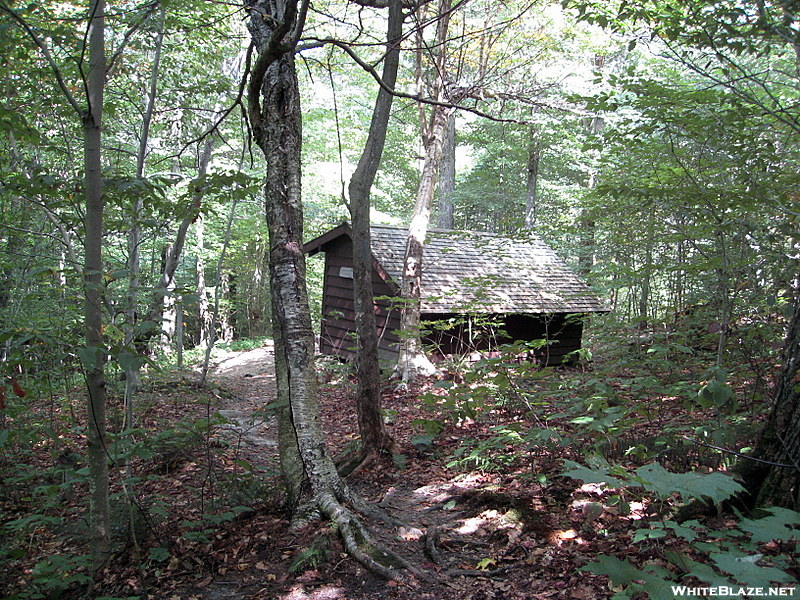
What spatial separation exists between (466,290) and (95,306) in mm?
9397

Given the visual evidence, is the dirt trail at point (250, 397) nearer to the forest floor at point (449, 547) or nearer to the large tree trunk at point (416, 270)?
the forest floor at point (449, 547)

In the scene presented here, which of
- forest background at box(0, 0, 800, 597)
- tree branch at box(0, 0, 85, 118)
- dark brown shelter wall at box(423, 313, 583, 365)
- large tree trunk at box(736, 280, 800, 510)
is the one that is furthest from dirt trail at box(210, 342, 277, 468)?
dark brown shelter wall at box(423, 313, 583, 365)

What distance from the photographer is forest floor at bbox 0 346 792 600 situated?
3201 mm

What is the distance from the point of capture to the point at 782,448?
2949 mm

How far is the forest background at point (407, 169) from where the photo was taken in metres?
4.04

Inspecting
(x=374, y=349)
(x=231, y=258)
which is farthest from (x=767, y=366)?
(x=231, y=258)

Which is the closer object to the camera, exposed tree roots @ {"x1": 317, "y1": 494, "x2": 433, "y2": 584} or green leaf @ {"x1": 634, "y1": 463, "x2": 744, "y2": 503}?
green leaf @ {"x1": 634, "y1": 463, "x2": 744, "y2": 503}

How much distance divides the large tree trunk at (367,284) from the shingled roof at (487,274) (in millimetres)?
4989

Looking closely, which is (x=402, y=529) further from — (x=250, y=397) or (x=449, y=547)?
(x=250, y=397)

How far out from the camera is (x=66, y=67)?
6.33 metres

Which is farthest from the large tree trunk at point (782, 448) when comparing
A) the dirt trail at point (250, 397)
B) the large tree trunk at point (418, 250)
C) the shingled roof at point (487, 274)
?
the shingled roof at point (487, 274)

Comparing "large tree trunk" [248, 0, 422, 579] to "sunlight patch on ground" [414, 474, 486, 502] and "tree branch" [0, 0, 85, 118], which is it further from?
"tree branch" [0, 0, 85, 118]

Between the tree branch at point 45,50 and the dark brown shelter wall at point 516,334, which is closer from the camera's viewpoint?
the tree branch at point 45,50

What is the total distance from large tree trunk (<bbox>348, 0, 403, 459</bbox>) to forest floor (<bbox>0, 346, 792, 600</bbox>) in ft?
1.47
